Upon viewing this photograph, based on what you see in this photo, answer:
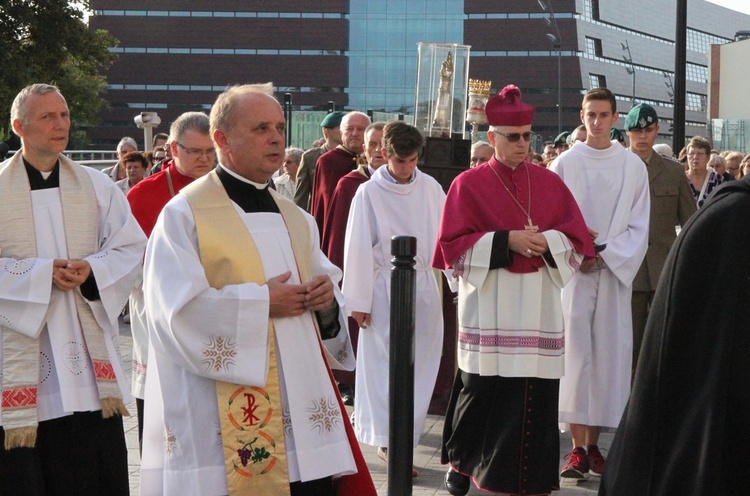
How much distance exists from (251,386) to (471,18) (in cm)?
8036

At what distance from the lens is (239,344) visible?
3887 millimetres

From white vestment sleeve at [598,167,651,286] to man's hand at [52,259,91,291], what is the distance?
318 cm

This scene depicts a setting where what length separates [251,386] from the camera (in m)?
3.97

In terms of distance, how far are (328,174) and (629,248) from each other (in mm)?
3310

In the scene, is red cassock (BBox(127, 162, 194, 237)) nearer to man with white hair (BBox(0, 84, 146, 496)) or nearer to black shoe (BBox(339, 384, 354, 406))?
man with white hair (BBox(0, 84, 146, 496))

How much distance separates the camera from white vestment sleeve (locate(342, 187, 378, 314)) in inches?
285

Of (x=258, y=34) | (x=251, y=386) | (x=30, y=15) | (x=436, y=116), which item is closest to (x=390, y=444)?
(x=251, y=386)

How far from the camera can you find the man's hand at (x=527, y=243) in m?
5.84

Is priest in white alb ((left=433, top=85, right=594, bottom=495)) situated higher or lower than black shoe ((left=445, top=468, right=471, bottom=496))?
higher

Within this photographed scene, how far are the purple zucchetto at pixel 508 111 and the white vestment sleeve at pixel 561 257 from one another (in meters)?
0.62

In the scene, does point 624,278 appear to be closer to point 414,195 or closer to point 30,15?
point 414,195

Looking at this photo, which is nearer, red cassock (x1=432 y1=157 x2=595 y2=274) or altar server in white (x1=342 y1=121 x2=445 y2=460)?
red cassock (x1=432 y1=157 x2=595 y2=274)

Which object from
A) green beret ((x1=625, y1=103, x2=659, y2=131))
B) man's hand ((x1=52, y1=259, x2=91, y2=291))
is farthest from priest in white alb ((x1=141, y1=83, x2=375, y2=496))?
green beret ((x1=625, y1=103, x2=659, y2=131))

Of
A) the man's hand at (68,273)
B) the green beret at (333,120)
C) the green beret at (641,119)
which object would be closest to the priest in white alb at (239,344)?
the man's hand at (68,273)
